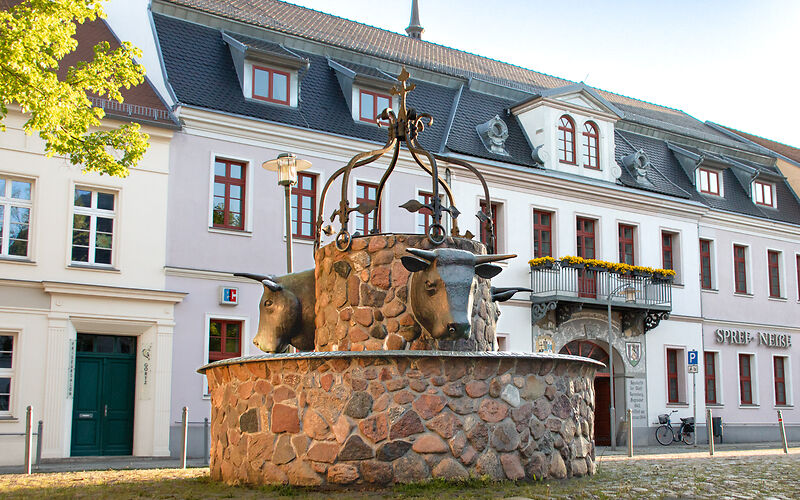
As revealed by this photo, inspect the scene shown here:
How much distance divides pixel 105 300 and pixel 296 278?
33.5 feet

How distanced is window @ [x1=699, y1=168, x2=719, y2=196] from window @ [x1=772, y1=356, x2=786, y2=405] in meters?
6.46

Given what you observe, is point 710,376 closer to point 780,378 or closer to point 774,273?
point 780,378

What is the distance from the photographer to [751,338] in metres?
31.8

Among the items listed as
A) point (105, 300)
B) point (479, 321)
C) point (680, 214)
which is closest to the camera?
point (479, 321)

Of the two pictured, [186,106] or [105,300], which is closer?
[105,300]

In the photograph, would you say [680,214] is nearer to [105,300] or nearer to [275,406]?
[105,300]

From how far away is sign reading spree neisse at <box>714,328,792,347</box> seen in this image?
30891 millimetres

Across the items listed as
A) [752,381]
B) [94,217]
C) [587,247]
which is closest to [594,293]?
[587,247]

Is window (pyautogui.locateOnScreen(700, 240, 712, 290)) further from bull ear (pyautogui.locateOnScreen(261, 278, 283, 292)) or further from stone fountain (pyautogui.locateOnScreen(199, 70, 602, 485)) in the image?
bull ear (pyautogui.locateOnScreen(261, 278, 283, 292))

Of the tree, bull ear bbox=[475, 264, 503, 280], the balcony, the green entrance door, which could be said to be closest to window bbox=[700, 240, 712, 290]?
the balcony

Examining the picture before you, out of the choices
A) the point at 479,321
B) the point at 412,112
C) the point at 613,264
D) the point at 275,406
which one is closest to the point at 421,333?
the point at 479,321

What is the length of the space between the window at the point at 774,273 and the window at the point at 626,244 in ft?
23.8

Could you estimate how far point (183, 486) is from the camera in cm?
908

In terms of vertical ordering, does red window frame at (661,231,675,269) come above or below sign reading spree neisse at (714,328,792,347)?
above
